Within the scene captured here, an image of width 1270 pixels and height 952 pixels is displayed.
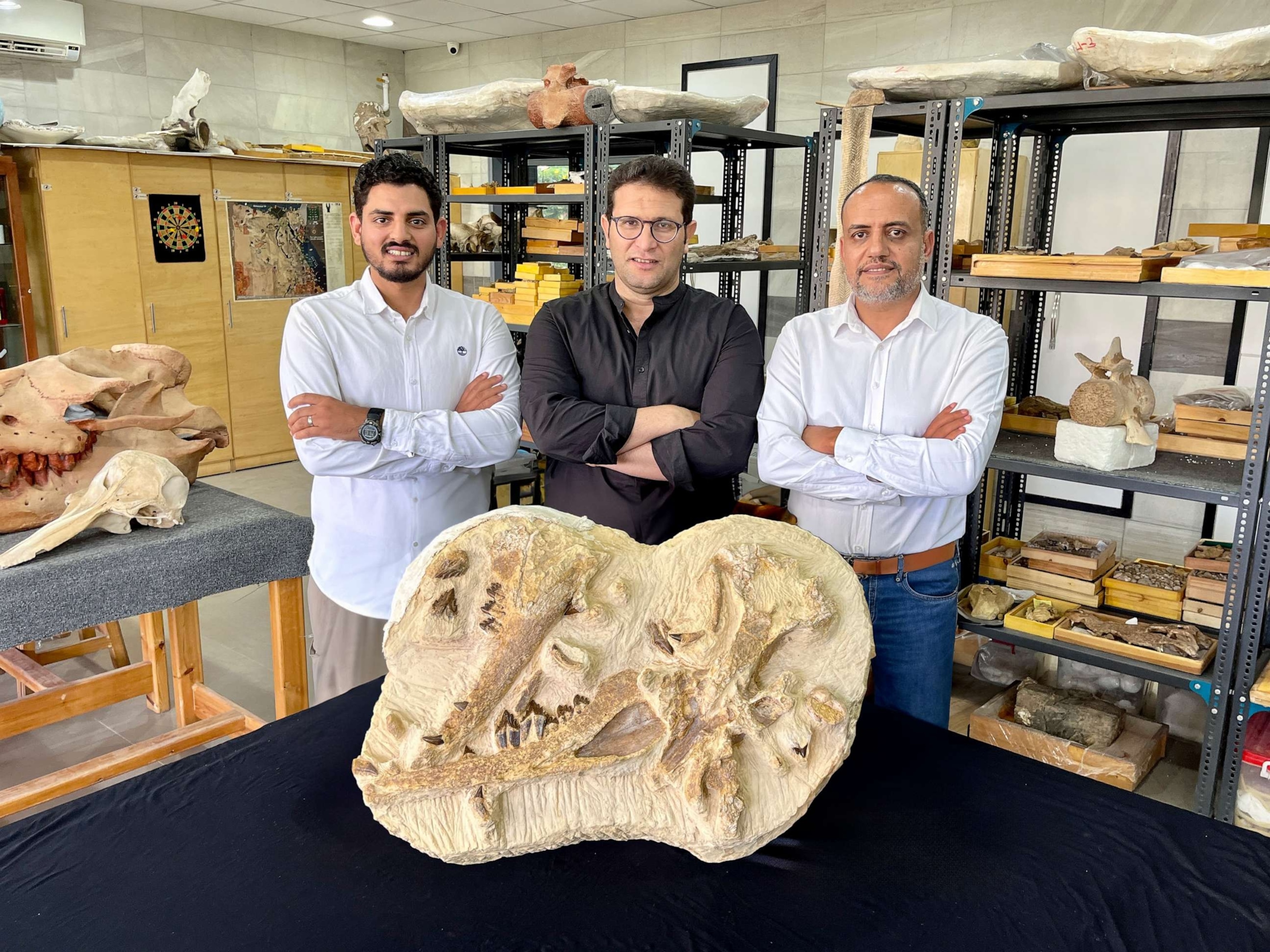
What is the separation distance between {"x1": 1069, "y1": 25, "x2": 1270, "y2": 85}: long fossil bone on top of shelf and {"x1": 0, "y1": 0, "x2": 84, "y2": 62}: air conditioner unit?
7.34 metres

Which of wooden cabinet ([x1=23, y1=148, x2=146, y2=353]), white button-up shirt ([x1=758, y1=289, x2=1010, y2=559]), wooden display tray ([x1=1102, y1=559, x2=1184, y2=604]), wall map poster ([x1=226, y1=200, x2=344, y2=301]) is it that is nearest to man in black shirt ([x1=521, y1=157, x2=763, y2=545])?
white button-up shirt ([x1=758, y1=289, x2=1010, y2=559])

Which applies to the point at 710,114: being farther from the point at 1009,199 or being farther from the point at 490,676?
the point at 490,676

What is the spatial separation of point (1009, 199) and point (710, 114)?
4.53 ft

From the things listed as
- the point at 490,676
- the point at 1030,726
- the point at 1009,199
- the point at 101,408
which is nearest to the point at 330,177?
the point at 101,408

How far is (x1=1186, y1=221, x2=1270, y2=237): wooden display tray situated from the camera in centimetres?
326

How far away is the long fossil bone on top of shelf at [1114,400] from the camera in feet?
10.3

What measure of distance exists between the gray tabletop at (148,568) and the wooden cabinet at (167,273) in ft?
12.0

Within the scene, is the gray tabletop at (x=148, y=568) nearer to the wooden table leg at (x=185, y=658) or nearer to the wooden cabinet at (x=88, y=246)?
the wooden table leg at (x=185, y=658)

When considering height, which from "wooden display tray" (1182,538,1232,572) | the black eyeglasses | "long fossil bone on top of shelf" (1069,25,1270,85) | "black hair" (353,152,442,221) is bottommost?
"wooden display tray" (1182,538,1232,572)

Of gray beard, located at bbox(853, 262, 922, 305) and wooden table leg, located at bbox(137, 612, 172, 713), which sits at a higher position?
gray beard, located at bbox(853, 262, 922, 305)

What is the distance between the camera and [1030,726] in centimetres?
352

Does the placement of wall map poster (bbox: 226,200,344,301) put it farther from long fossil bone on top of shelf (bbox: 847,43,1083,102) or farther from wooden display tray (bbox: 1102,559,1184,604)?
wooden display tray (bbox: 1102,559,1184,604)

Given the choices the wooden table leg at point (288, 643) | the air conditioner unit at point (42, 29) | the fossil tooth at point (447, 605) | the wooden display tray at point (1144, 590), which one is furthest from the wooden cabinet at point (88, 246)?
the wooden display tray at point (1144, 590)

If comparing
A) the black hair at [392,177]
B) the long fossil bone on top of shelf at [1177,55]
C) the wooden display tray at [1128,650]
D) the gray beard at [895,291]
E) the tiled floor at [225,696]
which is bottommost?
the tiled floor at [225,696]
